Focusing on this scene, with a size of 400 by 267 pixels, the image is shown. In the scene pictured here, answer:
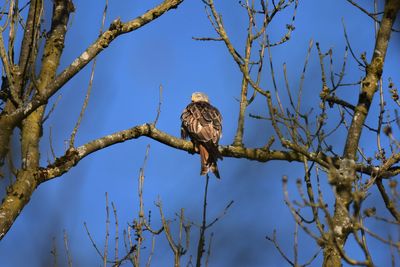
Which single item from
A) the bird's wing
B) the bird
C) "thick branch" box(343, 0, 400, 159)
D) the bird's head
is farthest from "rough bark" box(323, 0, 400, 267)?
the bird's head

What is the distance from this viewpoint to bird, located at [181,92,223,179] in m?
7.30

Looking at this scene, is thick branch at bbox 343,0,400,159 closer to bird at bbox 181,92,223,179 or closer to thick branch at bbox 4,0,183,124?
bird at bbox 181,92,223,179

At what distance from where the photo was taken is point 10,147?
505 centimetres

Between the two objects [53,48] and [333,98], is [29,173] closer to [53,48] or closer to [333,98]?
[53,48]

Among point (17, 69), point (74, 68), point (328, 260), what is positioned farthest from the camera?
point (17, 69)

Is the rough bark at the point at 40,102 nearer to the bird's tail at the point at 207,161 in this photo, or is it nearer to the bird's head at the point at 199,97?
the bird's tail at the point at 207,161

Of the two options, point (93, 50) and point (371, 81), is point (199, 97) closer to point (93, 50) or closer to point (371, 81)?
point (93, 50)

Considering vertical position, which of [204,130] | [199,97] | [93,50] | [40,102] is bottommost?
[40,102]

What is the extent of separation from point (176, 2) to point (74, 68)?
146cm

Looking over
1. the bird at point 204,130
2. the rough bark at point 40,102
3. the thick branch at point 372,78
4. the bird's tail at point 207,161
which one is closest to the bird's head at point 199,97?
the bird at point 204,130

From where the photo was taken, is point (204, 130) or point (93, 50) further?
point (204, 130)

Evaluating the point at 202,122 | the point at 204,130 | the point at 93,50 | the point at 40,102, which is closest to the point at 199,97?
the point at 202,122

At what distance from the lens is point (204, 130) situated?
25.8 ft

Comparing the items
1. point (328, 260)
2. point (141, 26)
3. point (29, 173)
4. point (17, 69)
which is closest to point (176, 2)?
point (141, 26)
